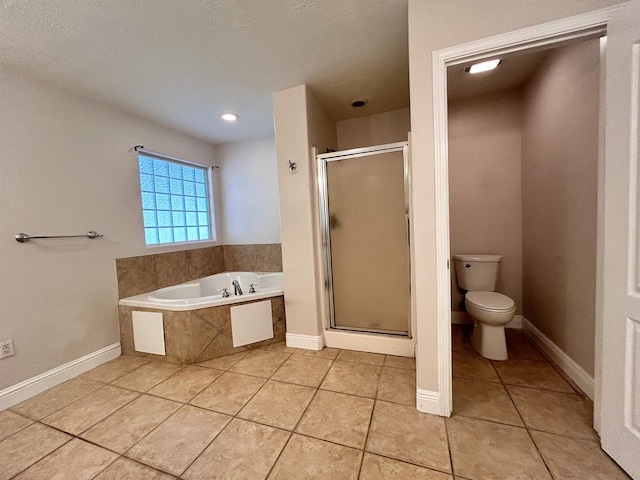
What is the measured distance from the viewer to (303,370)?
195cm

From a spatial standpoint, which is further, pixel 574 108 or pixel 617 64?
pixel 574 108

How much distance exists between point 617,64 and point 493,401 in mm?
1776

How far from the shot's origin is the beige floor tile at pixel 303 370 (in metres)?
1.81

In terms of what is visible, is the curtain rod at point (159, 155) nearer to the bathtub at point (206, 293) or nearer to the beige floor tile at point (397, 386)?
the bathtub at point (206, 293)

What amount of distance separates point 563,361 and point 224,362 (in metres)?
2.55

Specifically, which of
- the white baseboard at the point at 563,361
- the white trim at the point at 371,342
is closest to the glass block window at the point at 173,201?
the white trim at the point at 371,342

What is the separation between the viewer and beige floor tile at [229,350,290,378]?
195cm

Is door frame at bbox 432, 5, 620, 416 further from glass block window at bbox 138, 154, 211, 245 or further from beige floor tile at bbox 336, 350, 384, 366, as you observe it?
glass block window at bbox 138, 154, 211, 245

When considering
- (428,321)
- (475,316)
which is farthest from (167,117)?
(475,316)

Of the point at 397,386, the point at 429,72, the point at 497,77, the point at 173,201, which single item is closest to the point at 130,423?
the point at 397,386

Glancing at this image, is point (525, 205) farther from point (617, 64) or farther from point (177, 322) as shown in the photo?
point (177, 322)

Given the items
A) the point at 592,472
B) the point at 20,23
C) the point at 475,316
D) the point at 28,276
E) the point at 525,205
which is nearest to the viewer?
the point at 592,472

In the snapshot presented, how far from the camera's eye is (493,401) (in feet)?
4.94

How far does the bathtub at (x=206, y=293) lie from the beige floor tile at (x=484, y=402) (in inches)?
62.0
